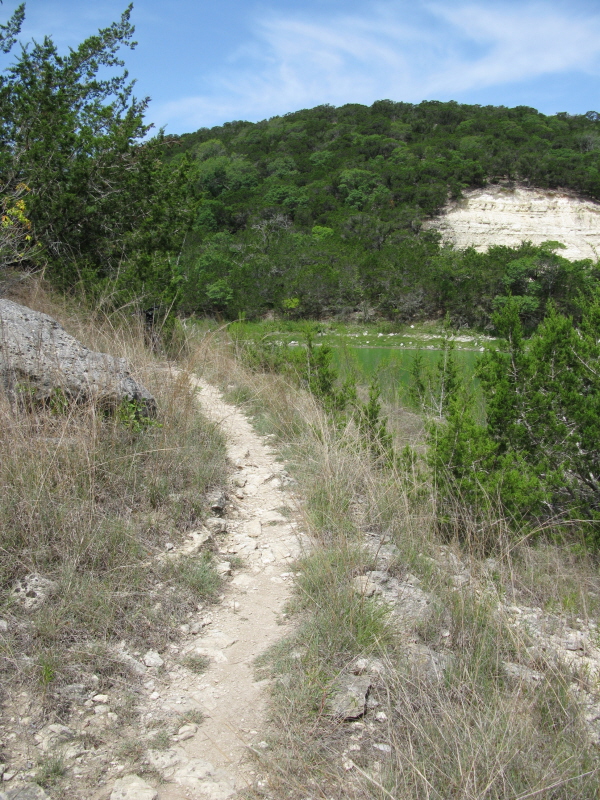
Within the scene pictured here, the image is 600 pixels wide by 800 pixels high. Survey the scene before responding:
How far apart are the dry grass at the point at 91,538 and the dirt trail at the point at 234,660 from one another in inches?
7.5

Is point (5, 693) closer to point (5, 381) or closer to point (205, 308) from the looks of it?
point (5, 381)

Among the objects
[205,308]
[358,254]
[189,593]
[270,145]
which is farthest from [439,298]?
[270,145]

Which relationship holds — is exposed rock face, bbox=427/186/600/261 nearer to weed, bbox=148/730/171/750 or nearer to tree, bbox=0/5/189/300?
tree, bbox=0/5/189/300

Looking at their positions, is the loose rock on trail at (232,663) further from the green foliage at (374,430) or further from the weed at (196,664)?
the green foliage at (374,430)

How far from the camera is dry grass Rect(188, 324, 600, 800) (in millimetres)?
1995

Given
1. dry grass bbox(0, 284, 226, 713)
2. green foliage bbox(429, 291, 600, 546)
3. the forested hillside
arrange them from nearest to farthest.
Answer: dry grass bbox(0, 284, 226, 713), green foliage bbox(429, 291, 600, 546), the forested hillside

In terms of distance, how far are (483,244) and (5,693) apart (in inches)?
1756

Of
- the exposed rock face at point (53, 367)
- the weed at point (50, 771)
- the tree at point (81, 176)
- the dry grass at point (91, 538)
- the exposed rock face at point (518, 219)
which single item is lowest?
the weed at point (50, 771)

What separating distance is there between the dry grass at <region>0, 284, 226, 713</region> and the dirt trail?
19cm

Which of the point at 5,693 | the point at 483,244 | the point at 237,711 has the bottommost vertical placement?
the point at 237,711

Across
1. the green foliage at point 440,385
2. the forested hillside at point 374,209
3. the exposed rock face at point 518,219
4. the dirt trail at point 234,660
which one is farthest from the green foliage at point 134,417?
the exposed rock face at point 518,219

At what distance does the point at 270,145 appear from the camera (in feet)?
229

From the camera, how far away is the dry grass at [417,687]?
2.00 metres

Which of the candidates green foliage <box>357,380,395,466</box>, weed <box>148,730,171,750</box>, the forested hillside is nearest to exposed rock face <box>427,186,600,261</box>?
the forested hillside
